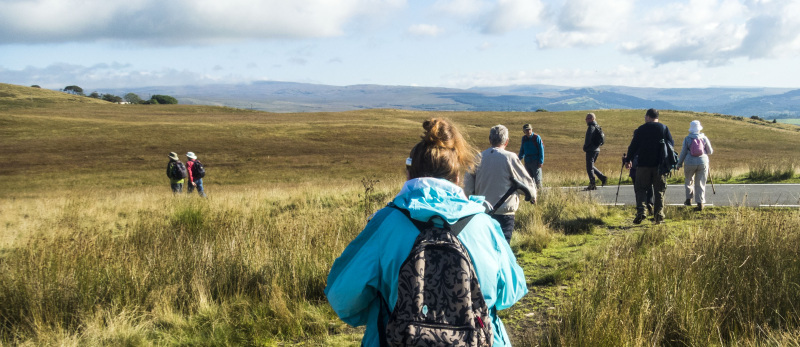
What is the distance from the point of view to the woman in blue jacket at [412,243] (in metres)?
1.98

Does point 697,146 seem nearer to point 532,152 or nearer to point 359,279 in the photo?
point 532,152

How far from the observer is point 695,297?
4.07 metres

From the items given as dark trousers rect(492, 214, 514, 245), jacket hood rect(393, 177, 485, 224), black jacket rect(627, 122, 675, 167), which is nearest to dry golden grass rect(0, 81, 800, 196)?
black jacket rect(627, 122, 675, 167)

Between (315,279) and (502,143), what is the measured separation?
2541 millimetres

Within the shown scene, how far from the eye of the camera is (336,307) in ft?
6.82

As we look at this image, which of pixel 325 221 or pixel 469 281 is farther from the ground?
pixel 469 281

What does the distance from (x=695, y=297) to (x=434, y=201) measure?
3120 mm

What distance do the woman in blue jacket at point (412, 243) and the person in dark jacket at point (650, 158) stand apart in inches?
290

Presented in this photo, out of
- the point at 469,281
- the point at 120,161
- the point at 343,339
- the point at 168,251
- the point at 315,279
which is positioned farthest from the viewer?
the point at 120,161

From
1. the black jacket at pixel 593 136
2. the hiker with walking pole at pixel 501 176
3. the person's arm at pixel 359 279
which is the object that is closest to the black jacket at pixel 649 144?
the hiker with walking pole at pixel 501 176

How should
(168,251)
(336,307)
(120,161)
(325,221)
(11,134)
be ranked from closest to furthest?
(336,307) < (168,251) < (325,221) < (120,161) < (11,134)

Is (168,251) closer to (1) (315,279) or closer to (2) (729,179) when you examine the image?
(1) (315,279)

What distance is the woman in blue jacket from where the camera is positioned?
1.98m

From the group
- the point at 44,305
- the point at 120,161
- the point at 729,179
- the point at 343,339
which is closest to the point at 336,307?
the point at 343,339
